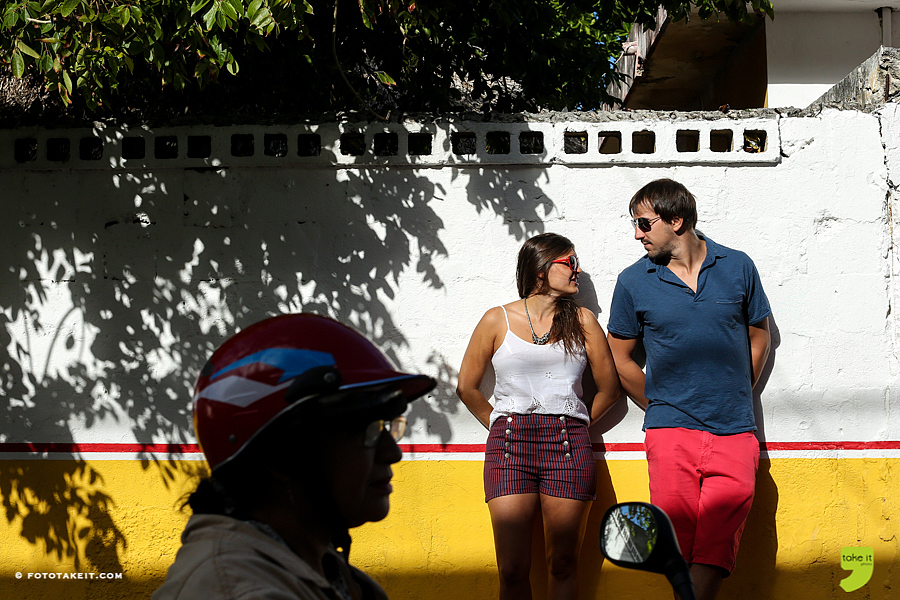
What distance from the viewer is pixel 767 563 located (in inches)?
153

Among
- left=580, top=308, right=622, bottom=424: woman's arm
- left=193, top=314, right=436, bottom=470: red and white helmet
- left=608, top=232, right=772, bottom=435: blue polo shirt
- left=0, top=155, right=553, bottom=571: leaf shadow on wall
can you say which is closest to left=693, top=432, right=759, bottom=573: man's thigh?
left=608, top=232, right=772, bottom=435: blue polo shirt

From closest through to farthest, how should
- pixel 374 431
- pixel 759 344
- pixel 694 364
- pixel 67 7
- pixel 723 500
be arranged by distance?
pixel 374 431
pixel 67 7
pixel 723 500
pixel 694 364
pixel 759 344

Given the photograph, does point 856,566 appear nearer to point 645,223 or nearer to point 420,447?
point 645,223

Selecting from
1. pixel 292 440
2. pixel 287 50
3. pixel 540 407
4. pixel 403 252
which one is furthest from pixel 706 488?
pixel 287 50

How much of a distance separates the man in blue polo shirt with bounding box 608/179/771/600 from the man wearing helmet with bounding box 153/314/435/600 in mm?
2316

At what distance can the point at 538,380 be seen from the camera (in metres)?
3.61

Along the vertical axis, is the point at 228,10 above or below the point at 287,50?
below

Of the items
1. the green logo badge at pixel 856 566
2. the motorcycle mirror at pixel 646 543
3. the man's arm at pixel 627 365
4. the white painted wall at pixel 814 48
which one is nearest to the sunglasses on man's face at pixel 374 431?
the motorcycle mirror at pixel 646 543

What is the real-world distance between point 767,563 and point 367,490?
301cm

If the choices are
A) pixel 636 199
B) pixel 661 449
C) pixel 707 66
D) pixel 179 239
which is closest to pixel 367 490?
pixel 661 449

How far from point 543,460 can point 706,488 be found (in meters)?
0.71

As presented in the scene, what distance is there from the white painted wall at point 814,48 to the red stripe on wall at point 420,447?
168 inches

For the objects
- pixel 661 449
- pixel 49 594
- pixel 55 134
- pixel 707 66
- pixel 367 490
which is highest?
pixel 707 66

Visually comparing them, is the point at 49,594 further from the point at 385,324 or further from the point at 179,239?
the point at 385,324
